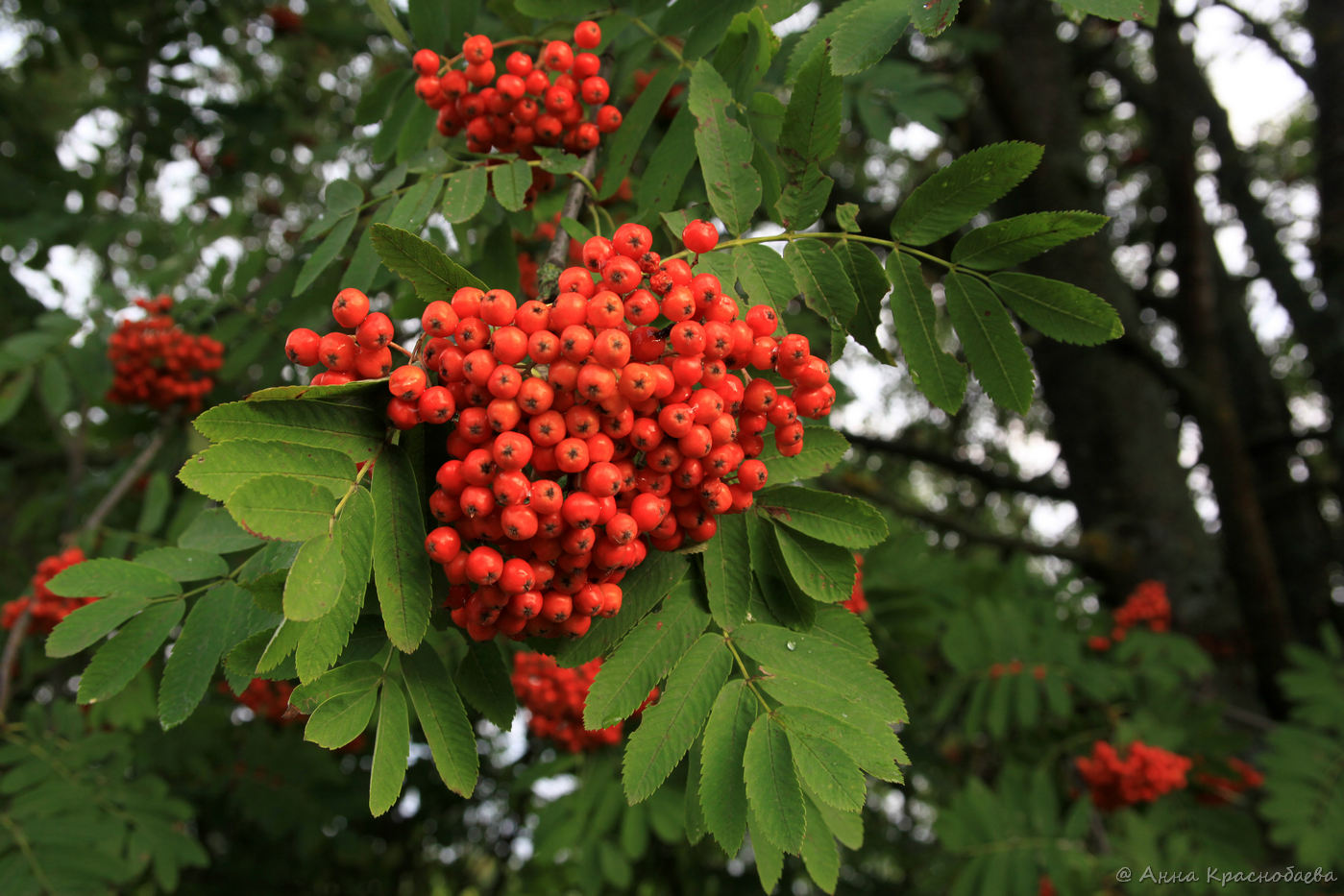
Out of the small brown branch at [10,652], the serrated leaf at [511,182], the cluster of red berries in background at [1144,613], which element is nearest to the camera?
the serrated leaf at [511,182]

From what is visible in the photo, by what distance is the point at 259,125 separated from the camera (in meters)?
4.93

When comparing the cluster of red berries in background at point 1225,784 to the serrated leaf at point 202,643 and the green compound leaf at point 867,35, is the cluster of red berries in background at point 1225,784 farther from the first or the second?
the serrated leaf at point 202,643

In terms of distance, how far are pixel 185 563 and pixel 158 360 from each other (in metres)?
2.06

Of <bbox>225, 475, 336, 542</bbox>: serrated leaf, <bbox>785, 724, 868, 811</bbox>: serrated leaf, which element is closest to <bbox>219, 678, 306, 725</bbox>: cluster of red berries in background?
<bbox>225, 475, 336, 542</bbox>: serrated leaf

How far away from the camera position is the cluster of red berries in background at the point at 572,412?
121cm

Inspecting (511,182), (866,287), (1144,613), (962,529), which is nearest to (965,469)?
(962,529)

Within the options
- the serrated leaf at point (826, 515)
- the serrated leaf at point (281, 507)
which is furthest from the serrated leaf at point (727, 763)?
the serrated leaf at point (281, 507)

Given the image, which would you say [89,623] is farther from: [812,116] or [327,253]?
[812,116]

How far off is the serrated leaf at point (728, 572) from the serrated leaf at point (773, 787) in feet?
0.68

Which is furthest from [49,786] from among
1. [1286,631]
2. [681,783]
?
[1286,631]

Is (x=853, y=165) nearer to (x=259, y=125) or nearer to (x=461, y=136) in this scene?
(x=259, y=125)

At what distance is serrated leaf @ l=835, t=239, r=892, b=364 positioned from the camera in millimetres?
1617

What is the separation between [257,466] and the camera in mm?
1157

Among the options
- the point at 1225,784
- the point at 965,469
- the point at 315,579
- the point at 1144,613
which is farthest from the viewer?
the point at 965,469
